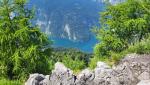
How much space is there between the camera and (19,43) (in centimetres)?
2491

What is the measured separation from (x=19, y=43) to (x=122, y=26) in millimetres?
11342

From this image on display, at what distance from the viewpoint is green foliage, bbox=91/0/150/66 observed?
3259 centimetres

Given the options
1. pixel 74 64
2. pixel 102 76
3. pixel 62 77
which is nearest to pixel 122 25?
pixel 102 76

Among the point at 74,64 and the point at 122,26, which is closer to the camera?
the point at 122,26

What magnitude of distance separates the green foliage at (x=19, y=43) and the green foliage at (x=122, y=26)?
7692 mm

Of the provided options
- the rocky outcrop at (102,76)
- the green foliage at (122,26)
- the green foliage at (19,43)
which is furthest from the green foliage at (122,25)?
the rocky outcrop at (102,76)

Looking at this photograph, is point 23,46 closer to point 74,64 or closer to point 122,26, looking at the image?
point 122,26

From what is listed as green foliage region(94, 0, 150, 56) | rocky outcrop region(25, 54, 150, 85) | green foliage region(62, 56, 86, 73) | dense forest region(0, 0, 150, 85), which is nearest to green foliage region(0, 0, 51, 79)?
dense forest region(0, 0, 150, 85)

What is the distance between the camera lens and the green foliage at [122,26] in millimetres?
32594

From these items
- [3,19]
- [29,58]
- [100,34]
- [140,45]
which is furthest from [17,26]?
[100,34]

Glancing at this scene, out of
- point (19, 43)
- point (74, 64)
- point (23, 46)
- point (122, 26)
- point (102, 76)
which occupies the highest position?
point (102, 76)

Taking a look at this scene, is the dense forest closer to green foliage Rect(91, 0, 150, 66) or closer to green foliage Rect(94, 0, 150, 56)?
green foliage Rect(91, 0, 150, 66)

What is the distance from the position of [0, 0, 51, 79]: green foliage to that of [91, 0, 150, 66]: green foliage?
303 inches

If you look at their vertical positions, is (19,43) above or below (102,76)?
below
